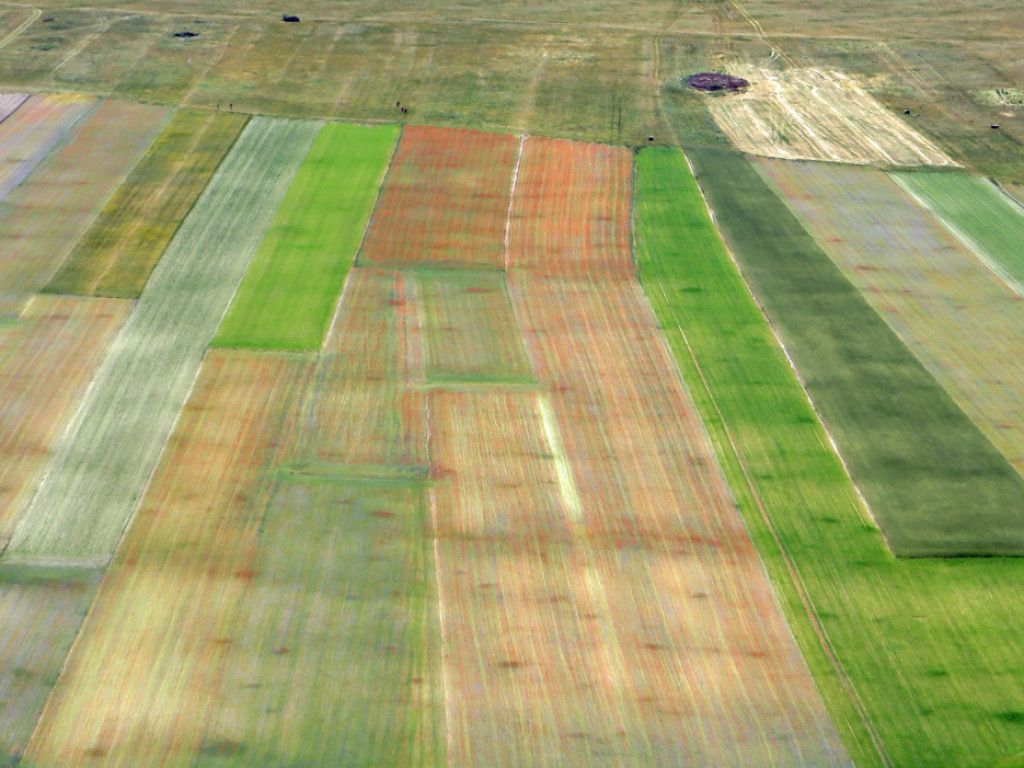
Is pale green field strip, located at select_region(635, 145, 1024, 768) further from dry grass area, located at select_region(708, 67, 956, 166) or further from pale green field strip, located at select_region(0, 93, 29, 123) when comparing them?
pale green field strip, located at select_region(0, 93, 29, 123)

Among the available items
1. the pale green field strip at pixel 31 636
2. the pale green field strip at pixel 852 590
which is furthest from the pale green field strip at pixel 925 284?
the pale green field strip at pixel 31 636

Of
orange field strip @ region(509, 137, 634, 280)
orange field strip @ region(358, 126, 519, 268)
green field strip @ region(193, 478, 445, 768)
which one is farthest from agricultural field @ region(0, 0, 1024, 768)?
orange field strip @ region(358, 126, 519, 268)

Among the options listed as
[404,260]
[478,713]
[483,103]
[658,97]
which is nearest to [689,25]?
[658,97]

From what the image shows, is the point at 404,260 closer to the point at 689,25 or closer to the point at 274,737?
the point at 274,737

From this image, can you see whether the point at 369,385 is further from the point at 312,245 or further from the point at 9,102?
the point at 9,102

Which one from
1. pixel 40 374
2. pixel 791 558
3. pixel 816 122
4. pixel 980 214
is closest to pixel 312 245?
pixel 40 374

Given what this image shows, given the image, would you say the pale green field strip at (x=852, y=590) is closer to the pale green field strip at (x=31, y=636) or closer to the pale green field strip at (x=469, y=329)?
the pale green field strip at (x=469, y=329)
